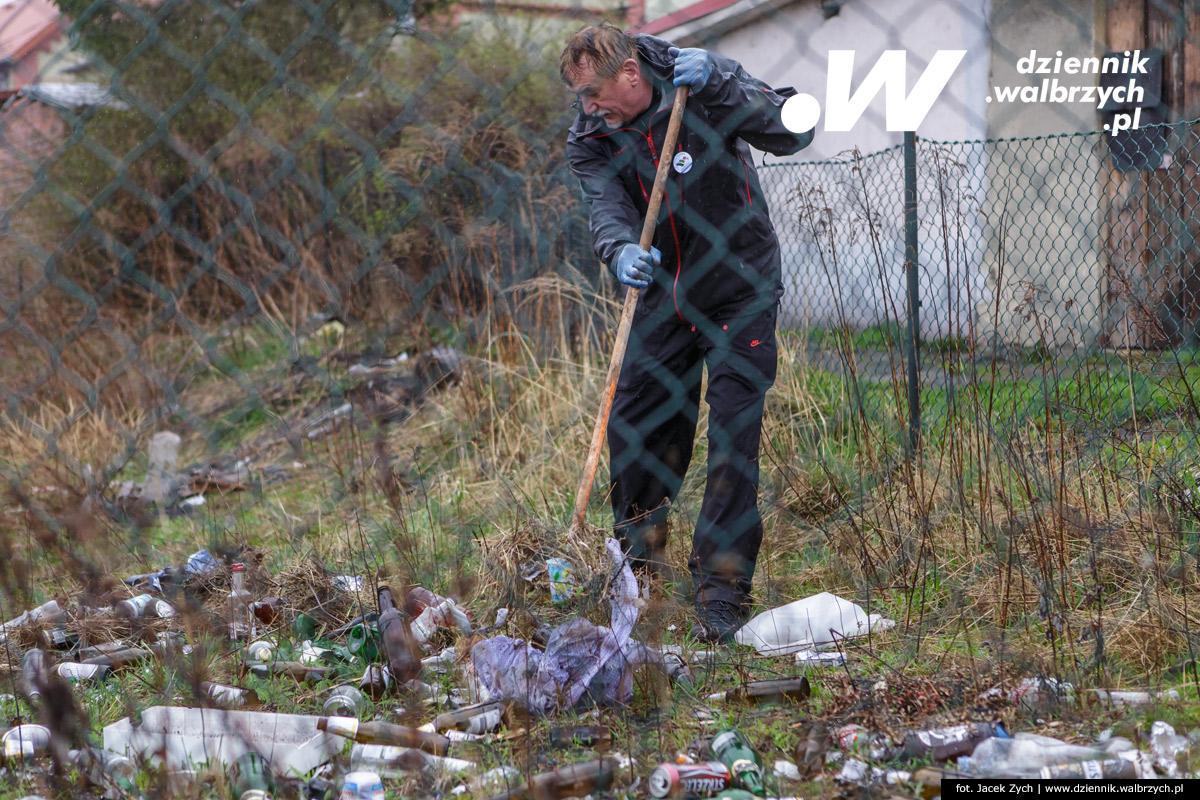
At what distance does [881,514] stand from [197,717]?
226 centimetres

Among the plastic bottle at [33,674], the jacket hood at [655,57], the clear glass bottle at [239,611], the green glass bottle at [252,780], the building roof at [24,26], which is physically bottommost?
the green glass bottle at [252,780]

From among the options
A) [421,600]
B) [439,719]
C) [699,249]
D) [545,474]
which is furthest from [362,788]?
[545,474]

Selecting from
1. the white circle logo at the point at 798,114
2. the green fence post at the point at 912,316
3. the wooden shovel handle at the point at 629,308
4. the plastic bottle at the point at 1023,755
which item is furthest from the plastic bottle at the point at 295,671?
the green fence post at the point at 912,316

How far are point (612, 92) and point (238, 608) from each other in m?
1.90

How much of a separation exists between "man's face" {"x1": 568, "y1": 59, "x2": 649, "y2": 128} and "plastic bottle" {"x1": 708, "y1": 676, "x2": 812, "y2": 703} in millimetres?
1670

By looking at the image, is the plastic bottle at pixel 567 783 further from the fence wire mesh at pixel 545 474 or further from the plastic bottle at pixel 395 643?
the plastic bottle at pixel 395 643

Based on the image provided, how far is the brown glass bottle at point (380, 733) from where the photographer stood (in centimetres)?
209

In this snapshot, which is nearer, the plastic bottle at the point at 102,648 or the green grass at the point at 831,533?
the green grass at the point at 831,533

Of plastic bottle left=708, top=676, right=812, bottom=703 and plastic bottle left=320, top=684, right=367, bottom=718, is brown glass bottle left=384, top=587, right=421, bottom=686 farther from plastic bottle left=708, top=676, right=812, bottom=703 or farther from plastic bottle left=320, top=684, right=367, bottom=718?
plastic bottle left=708, top=676, right=812, bottom=703

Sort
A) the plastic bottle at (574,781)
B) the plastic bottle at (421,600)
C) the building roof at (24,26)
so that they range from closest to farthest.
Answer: the building roof at (24,26)
the plastic bottle at (574,781)
the plastic bottle at (421,600)

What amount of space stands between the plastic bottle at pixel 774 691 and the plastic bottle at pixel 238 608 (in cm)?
139

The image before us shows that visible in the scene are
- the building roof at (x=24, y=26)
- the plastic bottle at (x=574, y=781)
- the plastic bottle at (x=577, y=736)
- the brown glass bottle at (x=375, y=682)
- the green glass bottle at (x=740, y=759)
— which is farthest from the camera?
the brown glass bottle at (x=375, y=682)

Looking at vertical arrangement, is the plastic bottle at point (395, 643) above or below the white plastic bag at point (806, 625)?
above

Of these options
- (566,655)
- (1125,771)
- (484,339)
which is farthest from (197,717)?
(484,339)
